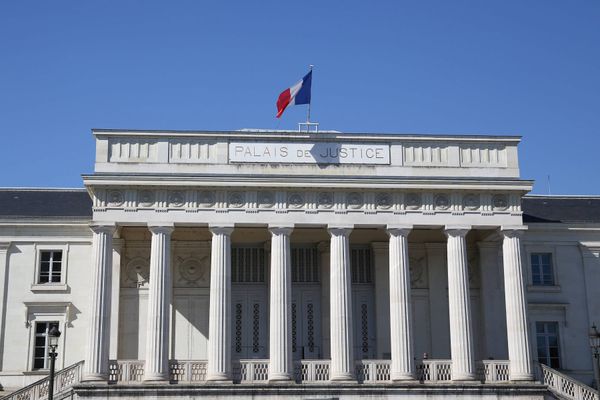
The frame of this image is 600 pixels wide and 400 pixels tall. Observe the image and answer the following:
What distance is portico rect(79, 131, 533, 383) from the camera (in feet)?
107

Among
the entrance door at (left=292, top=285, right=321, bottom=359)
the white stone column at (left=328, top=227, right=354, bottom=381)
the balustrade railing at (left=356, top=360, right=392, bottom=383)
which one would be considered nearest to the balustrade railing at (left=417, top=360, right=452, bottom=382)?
the balustrade railing at (left=356, top=360, right=392, bottom=383)

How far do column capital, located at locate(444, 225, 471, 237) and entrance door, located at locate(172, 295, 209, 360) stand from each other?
10.5 meters

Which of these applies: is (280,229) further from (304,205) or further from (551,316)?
(551,316)

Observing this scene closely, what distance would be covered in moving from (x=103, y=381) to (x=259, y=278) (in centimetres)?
890

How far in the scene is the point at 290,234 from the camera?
34.9 m

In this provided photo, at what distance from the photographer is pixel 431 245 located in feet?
125

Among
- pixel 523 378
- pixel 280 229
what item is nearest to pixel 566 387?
pixel 523 378

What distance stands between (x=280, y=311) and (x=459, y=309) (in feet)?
22.7

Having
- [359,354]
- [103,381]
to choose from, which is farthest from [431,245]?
[103,381]

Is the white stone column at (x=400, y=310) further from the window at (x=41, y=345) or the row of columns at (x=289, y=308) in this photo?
the window at (x=41, y=345)

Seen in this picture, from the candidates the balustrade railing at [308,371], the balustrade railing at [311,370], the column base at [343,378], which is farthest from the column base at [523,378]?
the balustrade railing at [311,370]

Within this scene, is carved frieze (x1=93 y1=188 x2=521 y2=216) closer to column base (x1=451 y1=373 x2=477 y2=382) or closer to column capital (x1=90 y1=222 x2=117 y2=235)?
column capital (x1=90 y1=222 x2=117 y2=235)

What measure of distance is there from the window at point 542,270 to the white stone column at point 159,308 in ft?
54.6

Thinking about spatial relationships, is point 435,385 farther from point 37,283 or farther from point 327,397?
point 37,283
